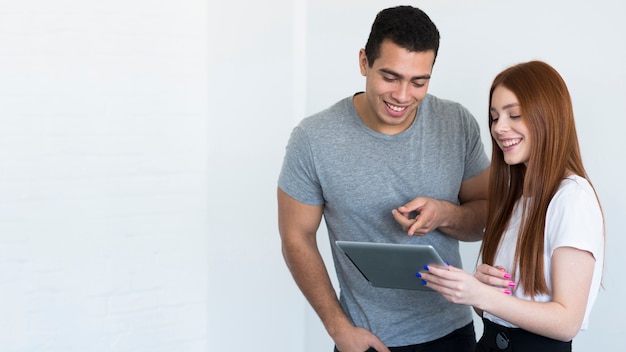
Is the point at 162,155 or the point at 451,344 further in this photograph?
the point at 162,155

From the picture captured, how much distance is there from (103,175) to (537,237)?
2303 mm

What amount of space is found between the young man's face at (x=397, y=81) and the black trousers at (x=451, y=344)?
60cm

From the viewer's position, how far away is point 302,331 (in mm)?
4148

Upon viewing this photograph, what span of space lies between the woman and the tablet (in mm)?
46

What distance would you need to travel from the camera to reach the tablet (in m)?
1.87

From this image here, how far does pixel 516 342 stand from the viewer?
1.92 meters

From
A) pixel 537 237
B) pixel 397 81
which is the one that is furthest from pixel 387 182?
pixel 537 237

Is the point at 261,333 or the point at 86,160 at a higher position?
the point at 86,160

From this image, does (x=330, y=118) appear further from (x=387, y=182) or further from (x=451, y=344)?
(x=451, y=344)

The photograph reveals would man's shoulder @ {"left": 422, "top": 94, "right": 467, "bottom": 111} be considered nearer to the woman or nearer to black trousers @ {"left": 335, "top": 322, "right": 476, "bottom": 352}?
the woman

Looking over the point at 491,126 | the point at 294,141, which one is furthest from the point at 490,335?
the point at 294,141

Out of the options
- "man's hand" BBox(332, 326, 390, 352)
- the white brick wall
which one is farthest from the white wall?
"man's hand" BBox(332, 326, 390, 352)

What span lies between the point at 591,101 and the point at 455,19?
Answer: 25.9 inches

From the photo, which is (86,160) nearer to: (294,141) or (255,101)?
(255,101)
